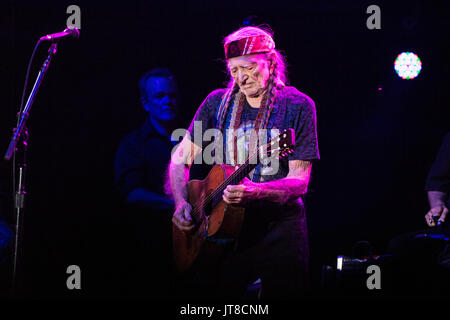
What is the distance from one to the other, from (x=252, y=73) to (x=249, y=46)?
17 cm

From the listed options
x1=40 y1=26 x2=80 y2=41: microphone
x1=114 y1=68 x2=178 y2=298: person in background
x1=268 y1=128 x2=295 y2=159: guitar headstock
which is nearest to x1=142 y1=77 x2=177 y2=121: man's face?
x1=114 y1=68 x2=178 y2=298: person in background

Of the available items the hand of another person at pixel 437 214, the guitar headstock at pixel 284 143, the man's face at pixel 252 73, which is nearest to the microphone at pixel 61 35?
the man's face at pixel 252 73

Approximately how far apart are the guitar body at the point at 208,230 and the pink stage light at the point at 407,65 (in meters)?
2.31

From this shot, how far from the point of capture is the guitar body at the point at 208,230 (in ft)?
8.54

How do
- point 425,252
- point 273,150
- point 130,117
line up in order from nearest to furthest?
Result: point 273,150
point 425,252
point 130,117

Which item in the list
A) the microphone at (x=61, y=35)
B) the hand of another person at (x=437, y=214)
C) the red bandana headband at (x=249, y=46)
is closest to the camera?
the red bandana headband at (x=249, y=46)

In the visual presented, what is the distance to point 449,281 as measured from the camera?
343cm

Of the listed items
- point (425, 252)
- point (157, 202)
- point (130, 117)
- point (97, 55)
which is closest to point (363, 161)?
point (425, 252)

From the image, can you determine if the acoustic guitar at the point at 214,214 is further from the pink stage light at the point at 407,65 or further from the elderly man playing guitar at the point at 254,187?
the pink stage light at the point at 407,65

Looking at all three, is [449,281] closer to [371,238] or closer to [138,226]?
[371,238]

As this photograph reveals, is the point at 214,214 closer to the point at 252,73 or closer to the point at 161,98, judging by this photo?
the point at 252,73

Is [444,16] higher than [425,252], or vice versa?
[444,16]

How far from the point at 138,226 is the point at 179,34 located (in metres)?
1.78

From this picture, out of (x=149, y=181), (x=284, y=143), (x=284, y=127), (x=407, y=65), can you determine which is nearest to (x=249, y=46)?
(x=284, y=127)
